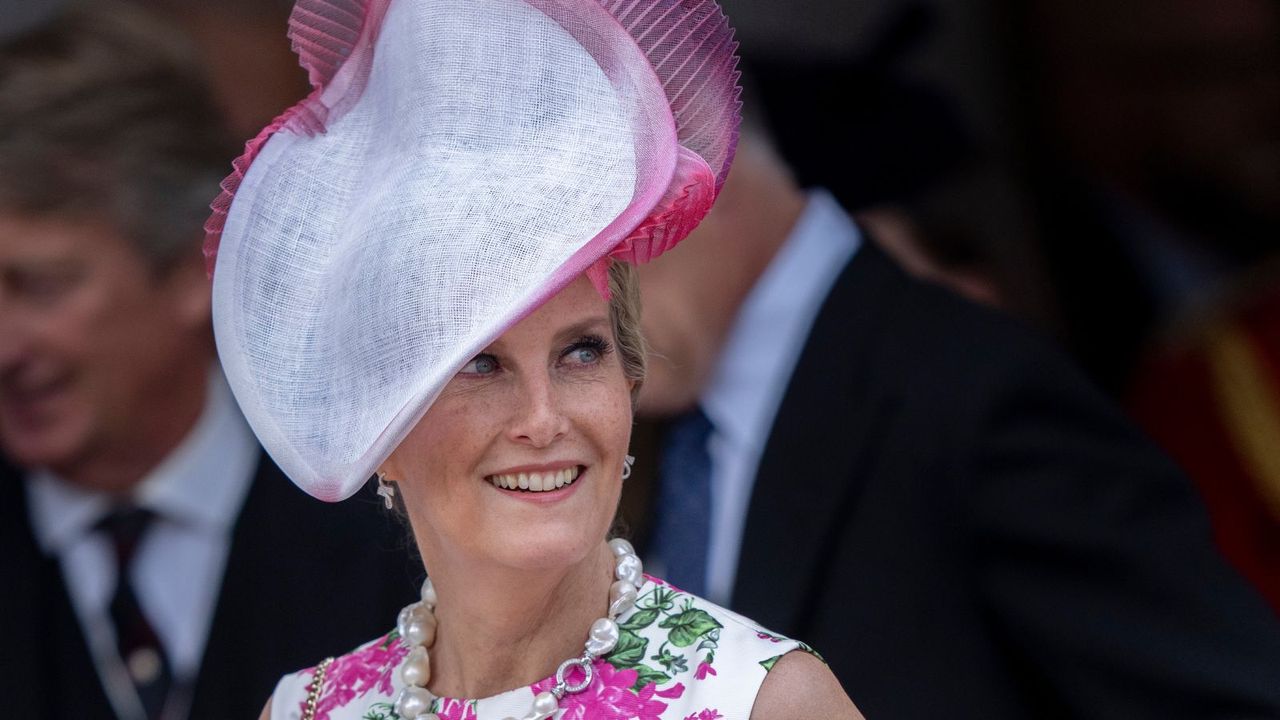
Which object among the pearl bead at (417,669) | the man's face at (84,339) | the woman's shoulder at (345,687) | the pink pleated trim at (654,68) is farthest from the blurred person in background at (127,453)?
the pink pleated trim at (654,68)

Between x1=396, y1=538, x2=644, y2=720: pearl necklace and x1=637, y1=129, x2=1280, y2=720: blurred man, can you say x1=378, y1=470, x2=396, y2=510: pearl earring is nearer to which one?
x1=396, y1=538, x2=644, y2=720: pearl necklace

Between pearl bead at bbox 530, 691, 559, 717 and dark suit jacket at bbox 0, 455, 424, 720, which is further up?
pearl bead at bbox 530, 691, 559, 717

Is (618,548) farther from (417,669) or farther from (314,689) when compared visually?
(314,689)

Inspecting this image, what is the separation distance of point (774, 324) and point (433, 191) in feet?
3.43

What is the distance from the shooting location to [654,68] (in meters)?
1.27

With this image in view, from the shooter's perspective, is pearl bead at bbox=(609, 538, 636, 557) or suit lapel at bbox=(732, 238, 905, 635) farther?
suit lapel at bbox=(732, 238, 905, 635)

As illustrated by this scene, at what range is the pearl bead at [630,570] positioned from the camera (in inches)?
53.0

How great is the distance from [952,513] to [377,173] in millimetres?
994

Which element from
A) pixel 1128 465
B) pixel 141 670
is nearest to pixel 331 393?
pixel 141 670

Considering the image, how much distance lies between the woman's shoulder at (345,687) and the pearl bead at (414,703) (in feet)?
0.10

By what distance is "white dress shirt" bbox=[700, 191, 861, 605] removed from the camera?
6.82 ft

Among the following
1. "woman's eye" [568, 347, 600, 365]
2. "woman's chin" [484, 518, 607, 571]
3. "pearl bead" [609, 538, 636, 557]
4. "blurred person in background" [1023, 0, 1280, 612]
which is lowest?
"blurred person in background" [1023, 0, 1280, 612]

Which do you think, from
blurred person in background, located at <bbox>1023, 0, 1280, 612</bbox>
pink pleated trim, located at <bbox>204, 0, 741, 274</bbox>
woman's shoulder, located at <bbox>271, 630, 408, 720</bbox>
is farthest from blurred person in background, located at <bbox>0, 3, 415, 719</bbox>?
blurred person in background, located at <bbox>1023, 0, 1280, 612</bbox>

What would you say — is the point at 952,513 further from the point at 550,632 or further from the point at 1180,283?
the point at 1180,283
